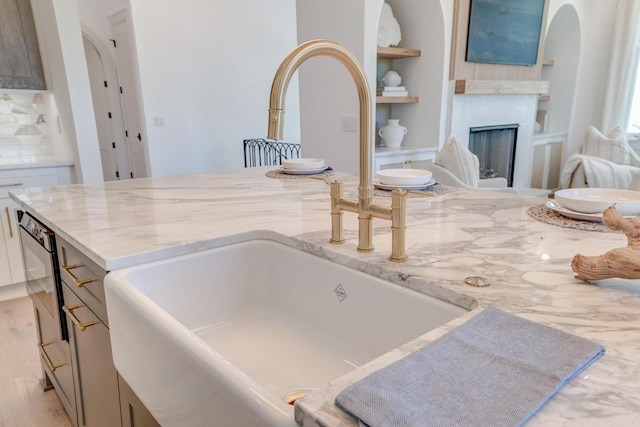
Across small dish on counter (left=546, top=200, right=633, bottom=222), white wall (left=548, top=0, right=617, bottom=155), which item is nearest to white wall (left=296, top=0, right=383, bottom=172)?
small dish on counter (left=546, top=200, right=633, bottom=222)

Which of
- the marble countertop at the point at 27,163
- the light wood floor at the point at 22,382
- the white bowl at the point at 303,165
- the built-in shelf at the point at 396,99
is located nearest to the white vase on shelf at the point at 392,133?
the built-in shelf at the point at 396,99

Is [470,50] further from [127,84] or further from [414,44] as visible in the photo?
[127,84]

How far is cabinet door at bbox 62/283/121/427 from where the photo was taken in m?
1.16

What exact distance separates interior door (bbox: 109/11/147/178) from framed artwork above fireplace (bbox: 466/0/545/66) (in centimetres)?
386

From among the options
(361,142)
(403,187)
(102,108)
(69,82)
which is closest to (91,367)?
(361,142)

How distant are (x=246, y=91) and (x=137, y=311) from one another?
5672mm

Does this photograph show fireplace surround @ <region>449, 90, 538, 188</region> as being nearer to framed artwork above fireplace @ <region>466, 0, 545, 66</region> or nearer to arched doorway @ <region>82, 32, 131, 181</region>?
framed artwork above fireplace @ <region>466, 0, 545, 66</region>

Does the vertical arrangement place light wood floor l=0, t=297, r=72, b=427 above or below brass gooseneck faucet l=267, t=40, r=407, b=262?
below

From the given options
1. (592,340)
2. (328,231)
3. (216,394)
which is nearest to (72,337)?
(328,231)

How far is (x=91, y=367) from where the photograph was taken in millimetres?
1315

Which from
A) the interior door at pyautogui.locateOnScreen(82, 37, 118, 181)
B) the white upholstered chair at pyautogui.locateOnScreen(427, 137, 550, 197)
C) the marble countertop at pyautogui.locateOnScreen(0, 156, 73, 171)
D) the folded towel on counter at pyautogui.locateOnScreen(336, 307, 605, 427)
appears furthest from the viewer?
the interior door at pyautogui.locateOnScreen(82, 37, 118, 181)

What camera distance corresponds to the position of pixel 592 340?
2.08ft

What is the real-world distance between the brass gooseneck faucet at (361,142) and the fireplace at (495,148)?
150 inches

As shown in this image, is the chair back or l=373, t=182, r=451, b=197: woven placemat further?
the chair back
